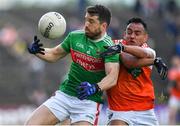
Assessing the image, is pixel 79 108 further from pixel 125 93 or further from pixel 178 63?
pixel 178 63

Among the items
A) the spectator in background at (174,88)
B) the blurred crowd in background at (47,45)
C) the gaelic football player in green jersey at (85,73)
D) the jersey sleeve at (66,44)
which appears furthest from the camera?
the blurred crowd in background at (47,45)

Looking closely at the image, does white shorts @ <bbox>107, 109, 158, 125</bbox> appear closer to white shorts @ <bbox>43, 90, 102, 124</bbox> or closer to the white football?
white shorts @ <bbox>43, 90, 102, 124</bbox>

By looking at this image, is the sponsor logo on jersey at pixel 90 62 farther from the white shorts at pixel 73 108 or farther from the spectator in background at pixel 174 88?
the spectator in background at pixel 174 88

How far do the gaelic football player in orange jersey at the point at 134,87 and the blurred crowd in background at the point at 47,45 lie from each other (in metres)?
8.30

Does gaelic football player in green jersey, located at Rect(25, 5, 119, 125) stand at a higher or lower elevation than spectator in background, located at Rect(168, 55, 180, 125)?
higher

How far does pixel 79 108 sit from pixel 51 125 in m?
0.43

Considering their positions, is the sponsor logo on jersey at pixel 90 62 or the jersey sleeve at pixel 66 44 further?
the jersey sleeve at pixel 66 44

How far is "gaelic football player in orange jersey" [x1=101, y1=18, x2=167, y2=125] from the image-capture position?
9.59 m

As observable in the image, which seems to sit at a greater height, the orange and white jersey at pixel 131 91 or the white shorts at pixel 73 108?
the orange and white jersey at pixel 131 91

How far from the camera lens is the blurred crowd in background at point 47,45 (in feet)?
67.4

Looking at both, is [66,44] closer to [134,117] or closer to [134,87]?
[134,87]

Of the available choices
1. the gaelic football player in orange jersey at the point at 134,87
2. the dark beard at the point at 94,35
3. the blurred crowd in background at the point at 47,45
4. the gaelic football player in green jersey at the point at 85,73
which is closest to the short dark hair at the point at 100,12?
the gaelic football player in green jersey at the point at 85,73

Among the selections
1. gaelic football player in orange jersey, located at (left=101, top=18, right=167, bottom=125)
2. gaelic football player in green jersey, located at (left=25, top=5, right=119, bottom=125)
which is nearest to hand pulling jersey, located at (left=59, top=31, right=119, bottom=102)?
gaelic football player in green jersey, located at (left=25, top=5, right=119, bottom=125)

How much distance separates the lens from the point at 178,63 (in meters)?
18.4
